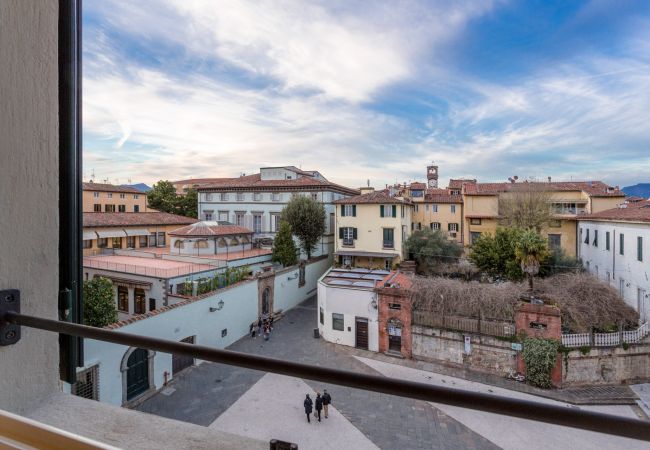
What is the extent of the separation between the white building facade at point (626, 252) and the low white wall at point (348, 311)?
913cm

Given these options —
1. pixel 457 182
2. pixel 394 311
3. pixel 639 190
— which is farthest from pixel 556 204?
pixel 394 311

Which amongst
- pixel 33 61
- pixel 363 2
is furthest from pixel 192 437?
pixel 363 2

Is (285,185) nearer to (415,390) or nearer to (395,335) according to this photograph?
(395,335)

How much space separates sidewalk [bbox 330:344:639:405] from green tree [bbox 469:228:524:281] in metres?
5.87

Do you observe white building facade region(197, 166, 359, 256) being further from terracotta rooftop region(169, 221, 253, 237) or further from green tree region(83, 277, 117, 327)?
green tree region(83, 277, 117, 327)

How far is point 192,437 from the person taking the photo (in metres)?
0.97

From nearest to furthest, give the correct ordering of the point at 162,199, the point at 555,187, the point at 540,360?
the point at 540,360 < the point at 555,187 < the point at 162,199

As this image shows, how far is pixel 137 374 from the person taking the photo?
8094 millimetres

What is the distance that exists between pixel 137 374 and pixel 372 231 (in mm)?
14104

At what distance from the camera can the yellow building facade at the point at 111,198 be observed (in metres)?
25.3

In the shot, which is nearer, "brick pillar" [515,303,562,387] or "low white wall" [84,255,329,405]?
"low white wall" [84,255,329,405]

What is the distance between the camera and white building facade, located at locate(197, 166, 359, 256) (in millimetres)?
22359

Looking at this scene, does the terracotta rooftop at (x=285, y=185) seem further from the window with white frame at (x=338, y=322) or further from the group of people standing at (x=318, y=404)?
the group of people standing at (x=318, y=404)

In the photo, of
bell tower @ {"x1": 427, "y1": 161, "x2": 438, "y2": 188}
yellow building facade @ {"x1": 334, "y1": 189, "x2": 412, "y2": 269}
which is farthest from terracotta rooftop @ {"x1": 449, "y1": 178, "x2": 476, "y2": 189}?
yellow building facade @ {"x1": 334, "y1": 189, "x2": 412, "y2": 269}
